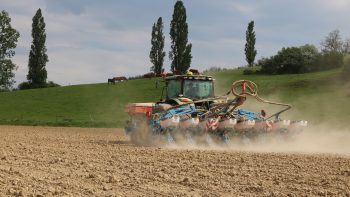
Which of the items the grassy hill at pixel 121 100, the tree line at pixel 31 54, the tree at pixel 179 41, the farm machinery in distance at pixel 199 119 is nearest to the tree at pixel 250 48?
the grassy hill at pixel 121 100

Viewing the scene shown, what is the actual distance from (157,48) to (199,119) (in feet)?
201

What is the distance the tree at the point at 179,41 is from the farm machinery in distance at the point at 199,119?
47.7 meters

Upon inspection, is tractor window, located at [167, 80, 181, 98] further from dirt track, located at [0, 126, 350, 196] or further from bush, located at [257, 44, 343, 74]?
bush, located at [257, 44, 343, 74]

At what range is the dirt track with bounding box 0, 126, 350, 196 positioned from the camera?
7.62 meters

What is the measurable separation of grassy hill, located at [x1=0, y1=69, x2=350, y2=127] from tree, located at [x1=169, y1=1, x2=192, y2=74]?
4434mm

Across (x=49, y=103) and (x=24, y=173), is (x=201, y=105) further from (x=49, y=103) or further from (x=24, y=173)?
(x=49, y=103)

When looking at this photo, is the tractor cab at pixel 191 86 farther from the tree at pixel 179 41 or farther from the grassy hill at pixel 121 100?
the tree at pixel 179 41

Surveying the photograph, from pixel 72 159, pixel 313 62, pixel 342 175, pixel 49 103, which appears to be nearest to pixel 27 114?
pixel 49 103

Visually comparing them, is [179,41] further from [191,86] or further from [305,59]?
[191,86]

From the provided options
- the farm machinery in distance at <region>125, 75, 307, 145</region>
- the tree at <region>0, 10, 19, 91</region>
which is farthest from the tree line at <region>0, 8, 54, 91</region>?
the farm machinery in distance at <region>125, 75, 307, 145</region>

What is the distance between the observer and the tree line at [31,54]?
6184 cm

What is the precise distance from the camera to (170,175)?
9.07 metres

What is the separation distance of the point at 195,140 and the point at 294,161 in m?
5.11

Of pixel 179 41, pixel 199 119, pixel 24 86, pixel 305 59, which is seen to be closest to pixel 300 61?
pixel 305 59
